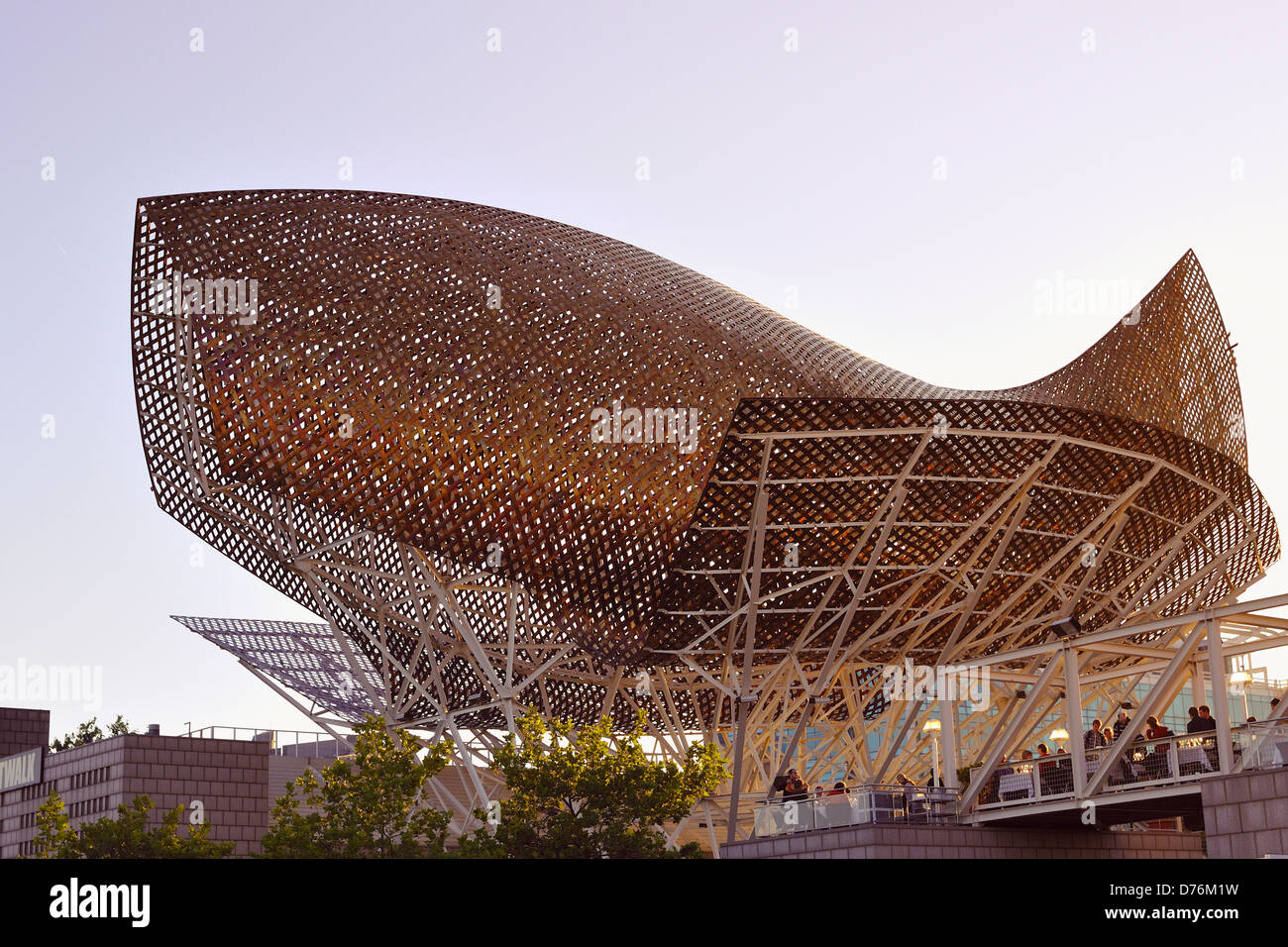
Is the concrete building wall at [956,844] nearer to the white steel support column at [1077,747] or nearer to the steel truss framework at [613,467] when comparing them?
the white steel support column at [1077,747]

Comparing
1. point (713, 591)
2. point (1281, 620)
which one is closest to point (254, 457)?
point (713, 591)

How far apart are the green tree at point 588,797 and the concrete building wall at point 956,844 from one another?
3932mm

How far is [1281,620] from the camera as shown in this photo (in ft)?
86.0

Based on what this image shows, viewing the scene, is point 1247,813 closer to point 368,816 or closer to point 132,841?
point 368,816

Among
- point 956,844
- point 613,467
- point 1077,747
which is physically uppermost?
point 613,467

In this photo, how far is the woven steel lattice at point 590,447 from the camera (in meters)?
35.3

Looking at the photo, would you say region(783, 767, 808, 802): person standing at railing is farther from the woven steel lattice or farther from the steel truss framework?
the woven steel lattice

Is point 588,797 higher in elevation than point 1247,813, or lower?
higher

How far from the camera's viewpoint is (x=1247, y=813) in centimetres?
2244

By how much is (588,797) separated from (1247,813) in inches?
571

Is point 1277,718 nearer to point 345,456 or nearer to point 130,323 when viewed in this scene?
point 345,456

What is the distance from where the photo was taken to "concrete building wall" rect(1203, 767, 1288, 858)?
71.6 feet

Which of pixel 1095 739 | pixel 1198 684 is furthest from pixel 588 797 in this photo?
pixel 1198 684
